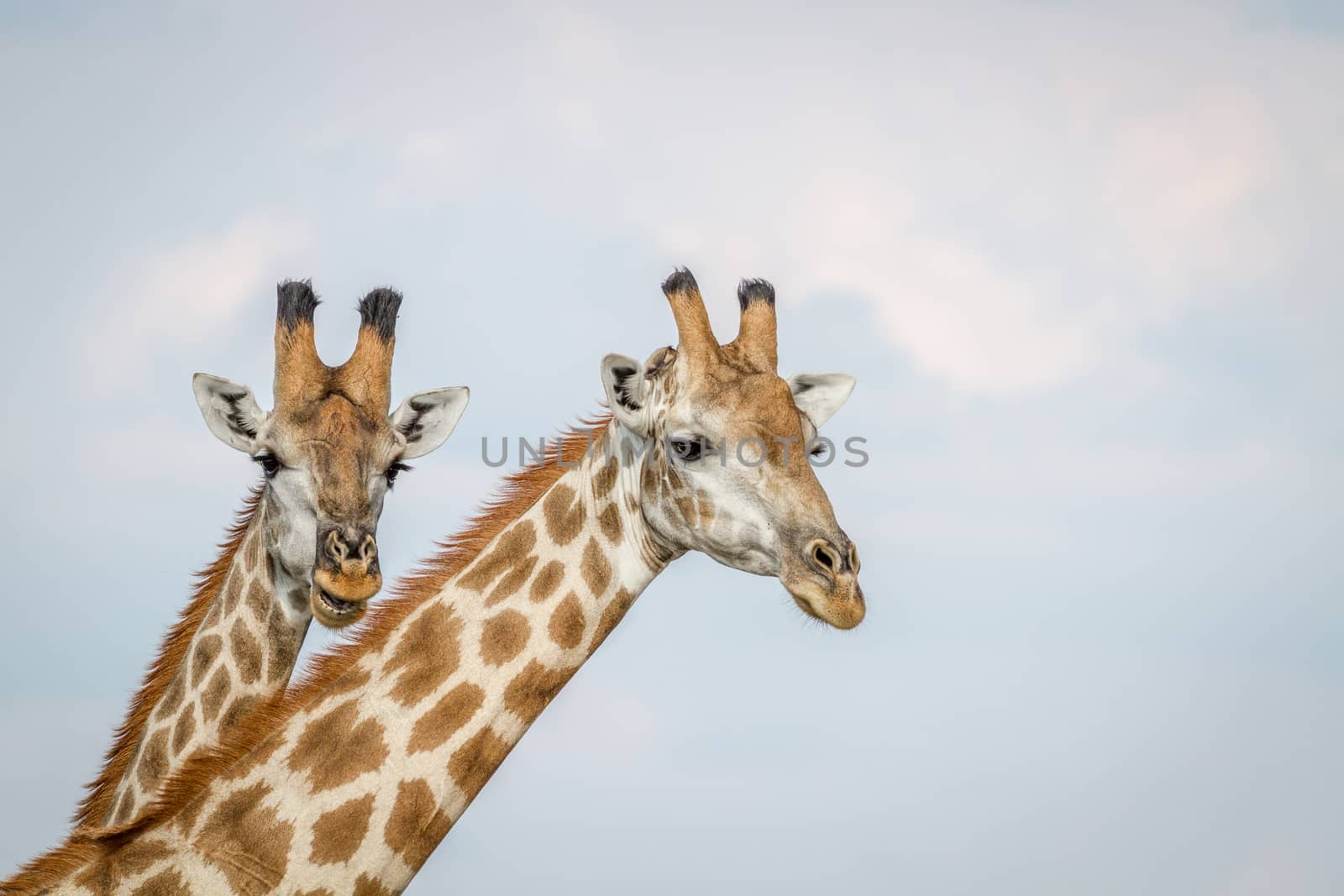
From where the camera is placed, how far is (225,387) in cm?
1316

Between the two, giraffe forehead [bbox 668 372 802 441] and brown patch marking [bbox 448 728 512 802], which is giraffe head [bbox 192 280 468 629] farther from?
giraffe forehead [bbox 668 372 802 441]

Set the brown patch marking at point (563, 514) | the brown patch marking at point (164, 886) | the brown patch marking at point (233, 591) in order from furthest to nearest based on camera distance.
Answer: the brown patch marking at point (233, 591)
the brown patch marking at point (563, 514)
the brown patch marking at point (164, 886)

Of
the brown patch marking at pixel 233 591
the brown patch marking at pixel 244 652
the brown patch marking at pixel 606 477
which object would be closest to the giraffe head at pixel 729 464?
the brown patch marking at pixel 606 477

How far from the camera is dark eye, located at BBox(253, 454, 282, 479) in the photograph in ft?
42.3

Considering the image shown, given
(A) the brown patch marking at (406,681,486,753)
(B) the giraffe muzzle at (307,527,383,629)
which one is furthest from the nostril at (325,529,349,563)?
(A) the brown patch marking at (406,681,486,753)

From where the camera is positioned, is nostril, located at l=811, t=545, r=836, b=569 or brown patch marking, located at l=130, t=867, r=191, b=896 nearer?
brown patch marking, located at l=130, t=867, r=191, b=896

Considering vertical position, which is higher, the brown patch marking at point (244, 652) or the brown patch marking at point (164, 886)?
the brown patch marking at point (244, 652)

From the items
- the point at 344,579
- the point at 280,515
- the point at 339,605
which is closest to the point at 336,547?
the point at 344,579

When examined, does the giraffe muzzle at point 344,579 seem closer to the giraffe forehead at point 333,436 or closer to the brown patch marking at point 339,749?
the giraffe forehead at point 333,436

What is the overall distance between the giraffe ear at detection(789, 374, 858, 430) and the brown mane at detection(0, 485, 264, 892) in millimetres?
5286

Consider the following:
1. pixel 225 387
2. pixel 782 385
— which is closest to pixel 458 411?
pixel 225 387

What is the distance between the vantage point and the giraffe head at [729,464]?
10.1 meters

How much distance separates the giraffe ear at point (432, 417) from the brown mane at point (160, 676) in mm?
1614

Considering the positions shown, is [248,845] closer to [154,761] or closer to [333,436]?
[154,761]
